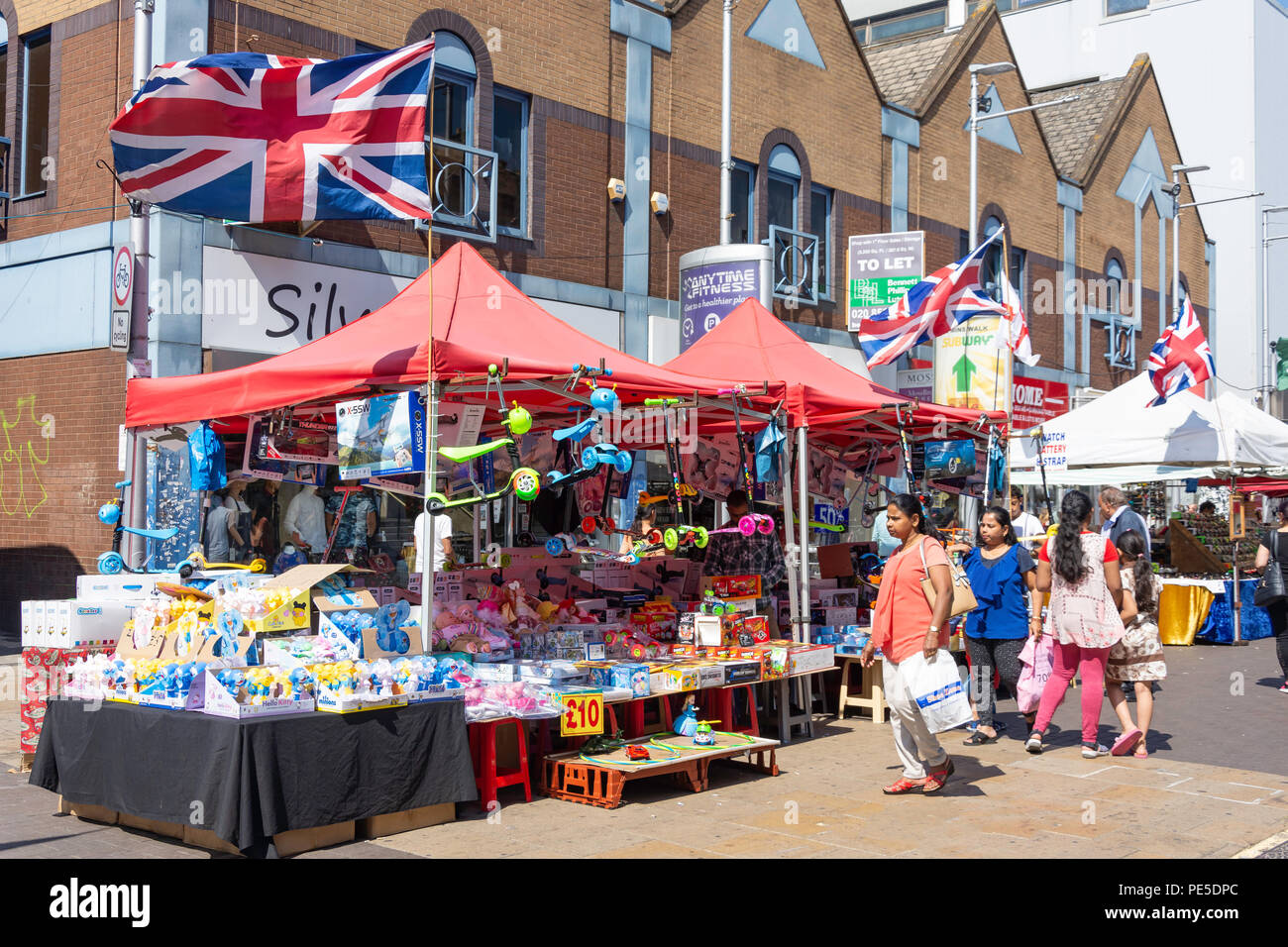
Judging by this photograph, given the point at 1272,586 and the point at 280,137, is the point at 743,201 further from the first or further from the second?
the point at 280,137

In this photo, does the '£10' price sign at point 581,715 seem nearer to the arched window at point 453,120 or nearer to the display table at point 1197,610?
the arched window at point 453,120

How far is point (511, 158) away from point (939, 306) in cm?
562

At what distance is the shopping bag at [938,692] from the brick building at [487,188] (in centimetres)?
490

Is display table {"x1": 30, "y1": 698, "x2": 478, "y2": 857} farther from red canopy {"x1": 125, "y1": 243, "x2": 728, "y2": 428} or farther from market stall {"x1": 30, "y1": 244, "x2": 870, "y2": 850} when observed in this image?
red canopy {"x1": 125, "y1": 243, "x2": 728, "y2": 428}

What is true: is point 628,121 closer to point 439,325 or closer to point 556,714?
point 439,325

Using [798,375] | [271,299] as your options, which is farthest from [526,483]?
[271,299]

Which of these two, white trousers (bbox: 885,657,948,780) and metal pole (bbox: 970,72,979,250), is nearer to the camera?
white trousers (bbox: 885,657,948,780)

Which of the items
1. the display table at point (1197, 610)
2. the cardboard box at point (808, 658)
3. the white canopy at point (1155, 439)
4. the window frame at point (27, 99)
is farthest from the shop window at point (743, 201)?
the cardboard box at point (808, 658)

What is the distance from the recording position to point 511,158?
15766mm

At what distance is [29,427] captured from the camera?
13.7 meters

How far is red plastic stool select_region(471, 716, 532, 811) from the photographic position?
302 inches

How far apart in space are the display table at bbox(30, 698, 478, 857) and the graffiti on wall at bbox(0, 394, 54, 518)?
667cm

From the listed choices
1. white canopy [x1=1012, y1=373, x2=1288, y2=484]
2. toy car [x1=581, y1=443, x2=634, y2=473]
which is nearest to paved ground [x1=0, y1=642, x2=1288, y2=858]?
toy car [x1=581, y1=443, x2=634, y2=473]

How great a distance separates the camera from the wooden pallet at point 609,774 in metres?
7.84
